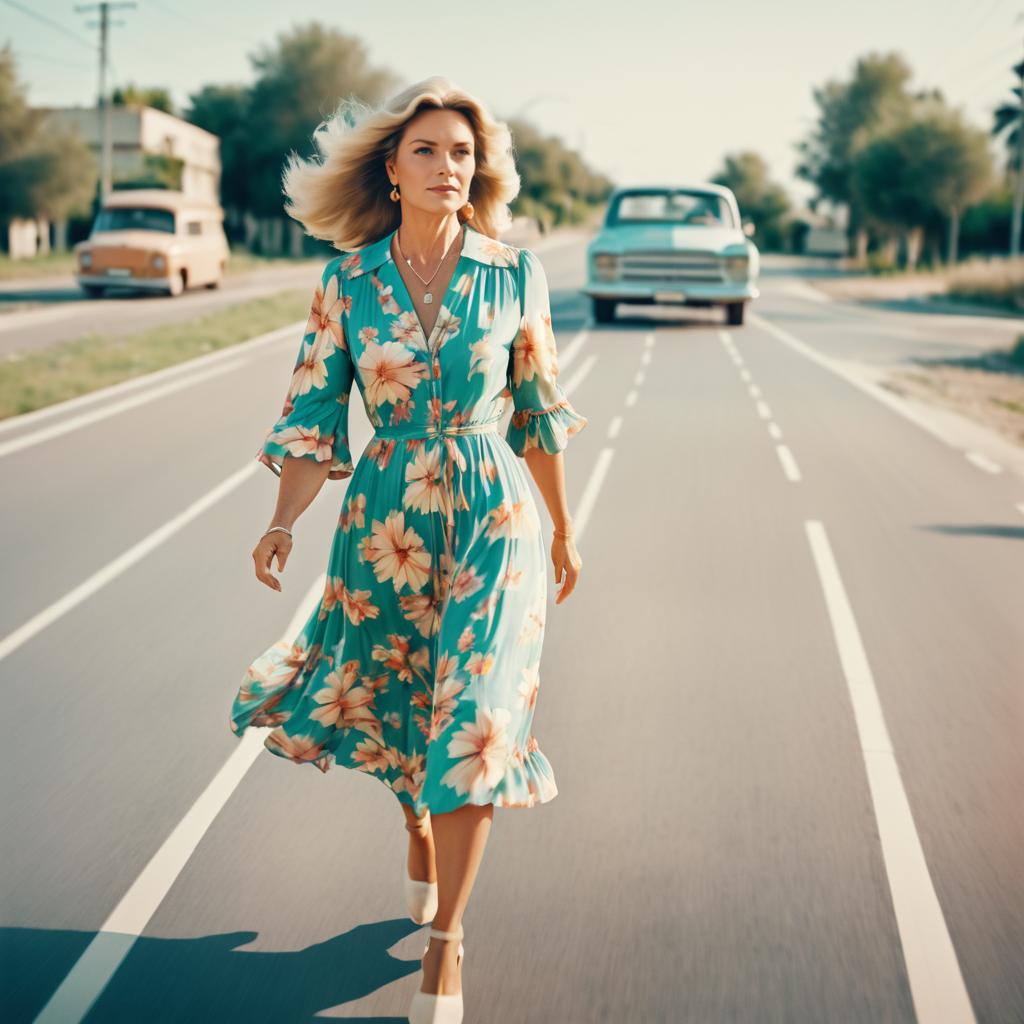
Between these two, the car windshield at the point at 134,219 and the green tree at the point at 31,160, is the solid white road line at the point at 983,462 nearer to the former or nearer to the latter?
the car windshield at the point at 134,219

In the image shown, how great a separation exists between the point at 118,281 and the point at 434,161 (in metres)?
27.3

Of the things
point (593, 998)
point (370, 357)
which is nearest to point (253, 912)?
point (593, 998)

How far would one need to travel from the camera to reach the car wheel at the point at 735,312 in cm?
2511

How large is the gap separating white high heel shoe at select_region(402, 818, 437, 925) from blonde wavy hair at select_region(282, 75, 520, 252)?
1538 millimetres

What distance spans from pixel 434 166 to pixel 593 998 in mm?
1967

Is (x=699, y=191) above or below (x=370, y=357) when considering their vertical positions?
above

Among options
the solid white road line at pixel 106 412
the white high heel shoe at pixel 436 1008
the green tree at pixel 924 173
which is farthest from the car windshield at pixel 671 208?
the green tree at pixel 924 173

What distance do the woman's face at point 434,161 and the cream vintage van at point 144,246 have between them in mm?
27182

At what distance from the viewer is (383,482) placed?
335cm

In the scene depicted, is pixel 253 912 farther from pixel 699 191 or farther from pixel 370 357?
pixel 699 191

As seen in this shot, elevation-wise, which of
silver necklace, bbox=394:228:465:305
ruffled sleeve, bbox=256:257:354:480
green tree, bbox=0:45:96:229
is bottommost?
ruffled sleeve, bbox=256:257:354:480

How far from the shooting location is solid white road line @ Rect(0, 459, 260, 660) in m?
6.34

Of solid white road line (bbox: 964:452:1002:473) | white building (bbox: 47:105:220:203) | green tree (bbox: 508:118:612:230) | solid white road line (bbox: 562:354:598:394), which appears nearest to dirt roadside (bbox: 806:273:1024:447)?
solid white road line (bbox: 964:452:1002:473)

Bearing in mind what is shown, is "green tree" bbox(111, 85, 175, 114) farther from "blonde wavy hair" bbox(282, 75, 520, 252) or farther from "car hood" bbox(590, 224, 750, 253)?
"blonde wavy hair" bbox(282, 75, 520, 252)
